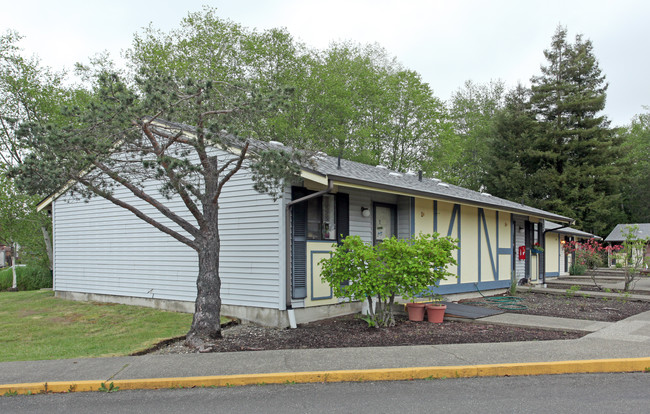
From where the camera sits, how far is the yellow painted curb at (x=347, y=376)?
5.71 meters

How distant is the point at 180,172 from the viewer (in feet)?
24.9

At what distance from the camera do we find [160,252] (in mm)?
11836

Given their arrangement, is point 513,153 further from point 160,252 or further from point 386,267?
point 386,267

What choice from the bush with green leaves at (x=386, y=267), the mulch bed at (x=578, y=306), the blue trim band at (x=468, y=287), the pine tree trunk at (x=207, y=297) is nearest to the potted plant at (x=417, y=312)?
the bush with green leaves at (x=386, y=267)

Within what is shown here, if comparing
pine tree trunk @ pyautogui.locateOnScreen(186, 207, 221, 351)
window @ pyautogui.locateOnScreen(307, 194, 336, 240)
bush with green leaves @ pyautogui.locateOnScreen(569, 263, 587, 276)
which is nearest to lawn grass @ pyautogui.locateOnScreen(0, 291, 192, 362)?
pine tree trunk @ pyautogui.locateOnScreen(186, 207, 221, 351)

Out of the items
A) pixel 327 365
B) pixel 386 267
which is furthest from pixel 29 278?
pixel 327 365

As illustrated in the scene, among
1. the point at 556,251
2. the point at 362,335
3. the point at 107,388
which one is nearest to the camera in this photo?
the point at 107,388

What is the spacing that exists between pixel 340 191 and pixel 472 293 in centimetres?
588

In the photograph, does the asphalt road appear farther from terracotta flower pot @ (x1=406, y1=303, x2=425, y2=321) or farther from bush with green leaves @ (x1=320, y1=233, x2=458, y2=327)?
terracotta flower pot @ (x1=406, y1=303, x2=425, y2=321)

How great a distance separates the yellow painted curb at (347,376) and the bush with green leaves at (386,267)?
8.06 ft

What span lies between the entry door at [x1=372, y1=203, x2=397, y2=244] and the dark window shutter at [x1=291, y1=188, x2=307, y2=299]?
Answer: 2.26 metres

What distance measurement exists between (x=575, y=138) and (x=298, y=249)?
31.5 metres

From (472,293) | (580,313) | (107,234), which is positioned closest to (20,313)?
(107,234)

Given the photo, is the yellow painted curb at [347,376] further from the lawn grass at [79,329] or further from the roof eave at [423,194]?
the roof eave at [423,194]
